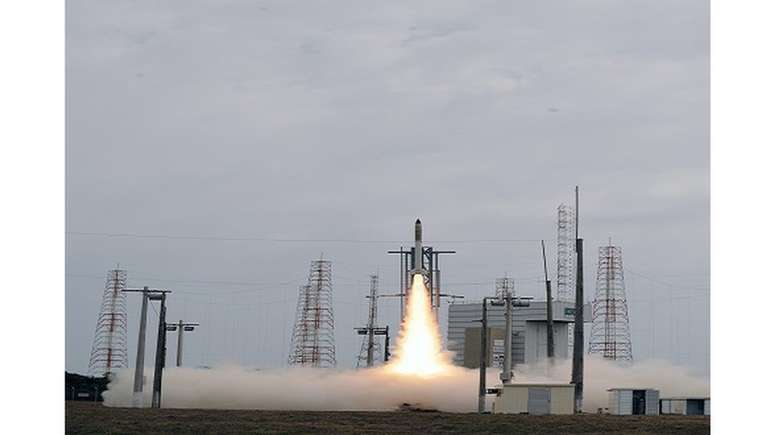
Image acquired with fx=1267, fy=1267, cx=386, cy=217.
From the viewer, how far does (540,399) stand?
103 m

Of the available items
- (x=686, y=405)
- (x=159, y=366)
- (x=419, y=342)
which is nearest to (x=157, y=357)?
(x=159, y=366)

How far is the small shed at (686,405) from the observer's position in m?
113

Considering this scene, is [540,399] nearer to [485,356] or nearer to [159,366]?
[485,356]

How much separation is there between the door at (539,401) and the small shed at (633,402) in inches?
300

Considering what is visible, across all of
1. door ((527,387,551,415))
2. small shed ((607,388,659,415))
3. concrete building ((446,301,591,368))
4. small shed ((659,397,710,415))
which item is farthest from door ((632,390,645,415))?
concrete building ((446,301,591,368))

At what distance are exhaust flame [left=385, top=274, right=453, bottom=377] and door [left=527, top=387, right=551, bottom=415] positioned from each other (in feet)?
48.4

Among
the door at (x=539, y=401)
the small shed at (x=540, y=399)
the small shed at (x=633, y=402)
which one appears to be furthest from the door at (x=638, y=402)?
the door at (x=539, y=401)

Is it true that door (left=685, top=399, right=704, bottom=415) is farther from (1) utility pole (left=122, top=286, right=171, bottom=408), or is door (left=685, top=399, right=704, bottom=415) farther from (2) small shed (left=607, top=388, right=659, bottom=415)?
(1) utility pole (left=122, top=286, right=171, bottom=408)

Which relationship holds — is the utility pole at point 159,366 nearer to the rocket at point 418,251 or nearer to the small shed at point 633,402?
the rocket at point 418,251

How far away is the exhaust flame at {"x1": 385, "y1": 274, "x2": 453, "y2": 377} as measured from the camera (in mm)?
113938

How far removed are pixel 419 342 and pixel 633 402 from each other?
65.9 ft
